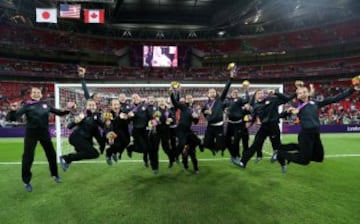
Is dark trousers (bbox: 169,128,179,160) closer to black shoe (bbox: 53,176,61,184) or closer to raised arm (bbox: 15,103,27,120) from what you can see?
black shoe (bbox: 53,176,61,184)

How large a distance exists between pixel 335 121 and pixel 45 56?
123 feet

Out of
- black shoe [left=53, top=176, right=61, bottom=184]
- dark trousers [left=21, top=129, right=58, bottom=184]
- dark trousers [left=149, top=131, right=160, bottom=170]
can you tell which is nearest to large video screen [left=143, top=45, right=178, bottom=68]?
dark trousers [left=149, top=131, right=160, bottom=170]

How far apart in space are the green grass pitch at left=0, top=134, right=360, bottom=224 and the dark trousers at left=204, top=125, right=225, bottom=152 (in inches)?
33.6

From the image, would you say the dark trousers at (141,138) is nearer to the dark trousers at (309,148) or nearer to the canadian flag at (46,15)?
the dark trousers at (309,148)

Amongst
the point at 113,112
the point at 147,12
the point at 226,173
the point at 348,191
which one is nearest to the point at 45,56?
the point at 147,12

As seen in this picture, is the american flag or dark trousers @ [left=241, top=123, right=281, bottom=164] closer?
dark trousers @ [left=241, top=123, right=281, bottom=164]

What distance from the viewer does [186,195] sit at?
5.75 m

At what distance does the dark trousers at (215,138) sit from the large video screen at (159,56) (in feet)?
85.2

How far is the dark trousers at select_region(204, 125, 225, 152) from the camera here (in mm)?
7625

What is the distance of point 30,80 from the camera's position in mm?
33625

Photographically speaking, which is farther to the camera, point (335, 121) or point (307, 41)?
point (307, 41)

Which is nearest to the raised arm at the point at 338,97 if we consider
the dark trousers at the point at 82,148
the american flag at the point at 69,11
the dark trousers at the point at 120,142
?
the dark trousers at the point at 120,142

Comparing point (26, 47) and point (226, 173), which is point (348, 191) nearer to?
point (226, 173)

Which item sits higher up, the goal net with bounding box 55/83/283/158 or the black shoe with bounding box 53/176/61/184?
the goal net with bounding box 55/83/283/158
